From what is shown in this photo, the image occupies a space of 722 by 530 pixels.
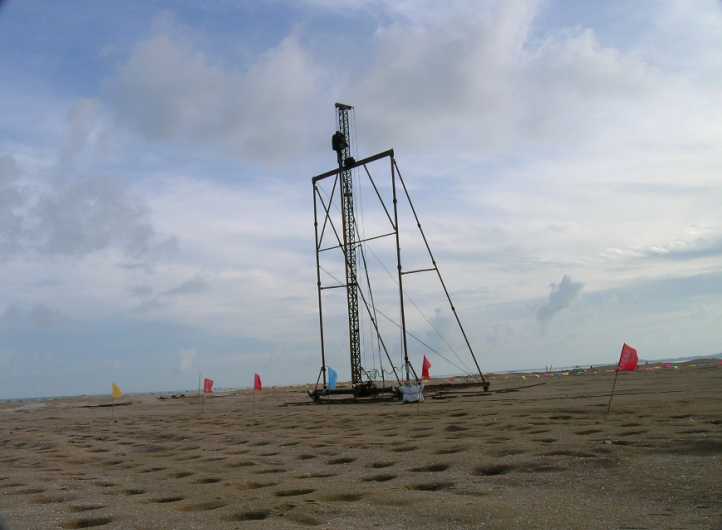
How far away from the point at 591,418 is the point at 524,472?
4.83 metres

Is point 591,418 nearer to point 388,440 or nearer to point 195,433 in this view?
point 388,440

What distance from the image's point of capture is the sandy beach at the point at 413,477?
541cm

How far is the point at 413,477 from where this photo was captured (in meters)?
7.25

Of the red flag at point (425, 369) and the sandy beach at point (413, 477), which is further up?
the red flag at point (425, 369)

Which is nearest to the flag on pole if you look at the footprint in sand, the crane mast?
the crane mast

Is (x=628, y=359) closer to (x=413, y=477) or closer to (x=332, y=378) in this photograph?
(x=413, y=477)

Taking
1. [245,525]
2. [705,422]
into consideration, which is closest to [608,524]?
[245,525]

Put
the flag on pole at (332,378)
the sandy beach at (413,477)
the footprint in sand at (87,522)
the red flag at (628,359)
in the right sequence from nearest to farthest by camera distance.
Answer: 1. the sandy beach at (413,477)
2. the footprint in sand at (87,522)
3. the red flag at (628,359)
4. the flag on pole at (332,378)

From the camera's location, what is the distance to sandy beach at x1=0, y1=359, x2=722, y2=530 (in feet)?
17.7

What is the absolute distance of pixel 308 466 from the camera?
28.7ft

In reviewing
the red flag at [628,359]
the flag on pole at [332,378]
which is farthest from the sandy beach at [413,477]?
the flag on pole at [332,378]

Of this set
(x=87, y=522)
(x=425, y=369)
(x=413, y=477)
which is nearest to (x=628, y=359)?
(x=413, y=477)

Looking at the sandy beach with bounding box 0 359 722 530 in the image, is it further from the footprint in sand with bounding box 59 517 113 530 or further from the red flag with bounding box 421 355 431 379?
the red flag with bounding box 421 355 431 379

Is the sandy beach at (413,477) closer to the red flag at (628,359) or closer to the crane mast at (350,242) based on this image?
the red flag at (628,359)
